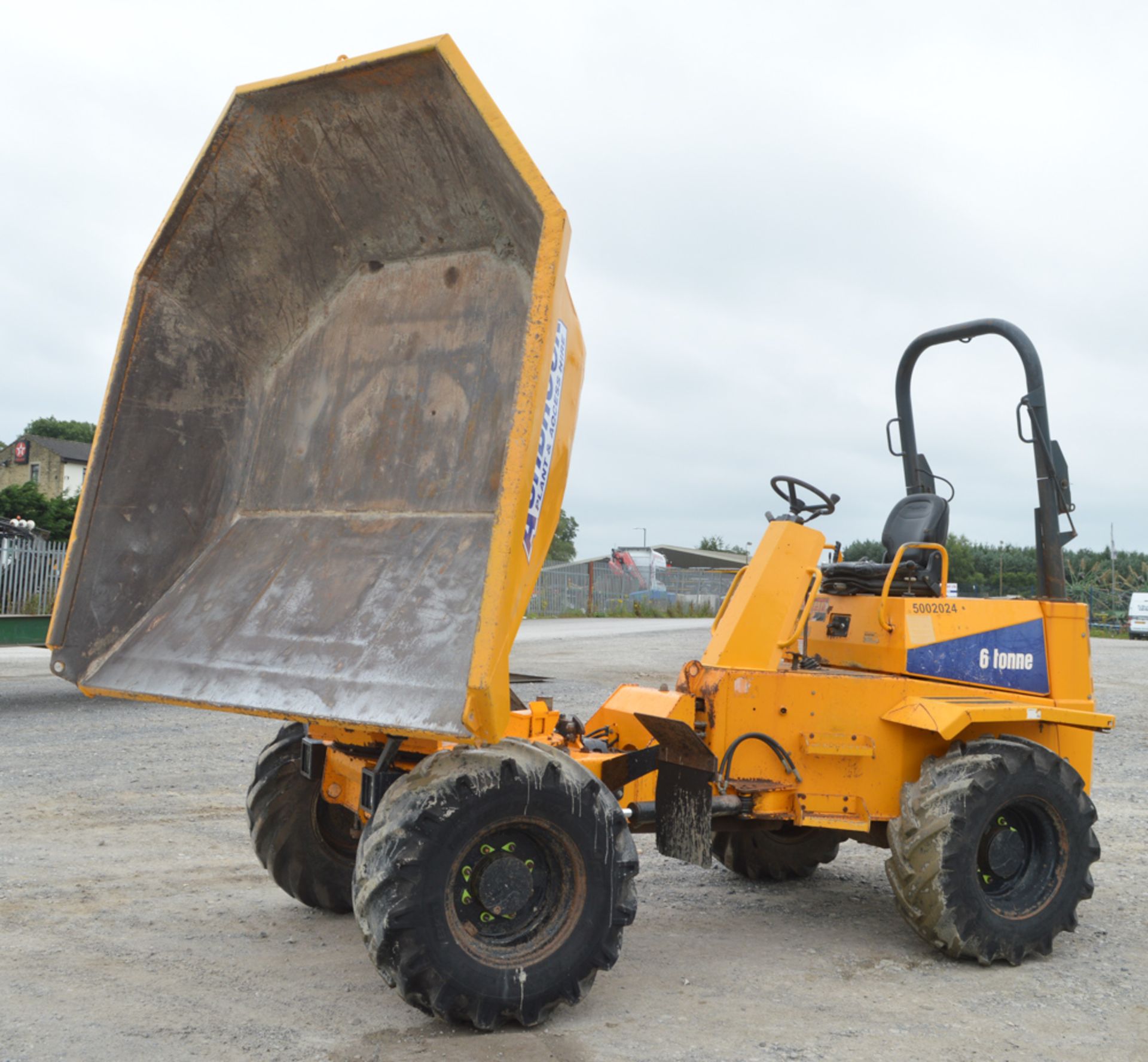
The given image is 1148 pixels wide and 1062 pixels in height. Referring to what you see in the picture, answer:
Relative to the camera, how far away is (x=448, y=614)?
4.31 m

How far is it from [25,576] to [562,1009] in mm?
14870

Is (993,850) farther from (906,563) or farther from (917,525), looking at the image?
(917,525)

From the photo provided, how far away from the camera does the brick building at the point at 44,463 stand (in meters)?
56.3

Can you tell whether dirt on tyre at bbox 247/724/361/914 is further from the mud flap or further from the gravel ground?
the mud flap

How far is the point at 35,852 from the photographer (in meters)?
6.56

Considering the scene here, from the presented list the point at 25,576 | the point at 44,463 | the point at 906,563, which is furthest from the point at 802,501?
the point at 44,463

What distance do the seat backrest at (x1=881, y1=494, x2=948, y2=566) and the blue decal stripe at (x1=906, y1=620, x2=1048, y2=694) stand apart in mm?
463

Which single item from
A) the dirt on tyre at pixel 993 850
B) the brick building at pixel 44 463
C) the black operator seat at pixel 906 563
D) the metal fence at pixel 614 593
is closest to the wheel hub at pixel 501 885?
the dirt on tyre at pixel 993 850

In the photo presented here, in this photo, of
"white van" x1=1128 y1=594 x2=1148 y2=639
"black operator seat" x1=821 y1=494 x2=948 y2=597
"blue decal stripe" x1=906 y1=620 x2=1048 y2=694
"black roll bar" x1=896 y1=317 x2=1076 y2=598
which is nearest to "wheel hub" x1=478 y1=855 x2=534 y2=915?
"blue decal stripe" x1=906 y1=620 x2=1048 y2=694

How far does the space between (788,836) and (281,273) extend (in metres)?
3.99

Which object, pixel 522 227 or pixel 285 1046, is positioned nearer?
pixel 285 1046

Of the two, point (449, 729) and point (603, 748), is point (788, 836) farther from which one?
point (449, 729)

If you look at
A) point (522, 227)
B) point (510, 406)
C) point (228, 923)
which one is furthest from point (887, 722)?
point (228, 923)

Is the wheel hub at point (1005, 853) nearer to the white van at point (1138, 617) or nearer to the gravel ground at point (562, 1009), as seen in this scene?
the gravel ground at point (562, 1009)
